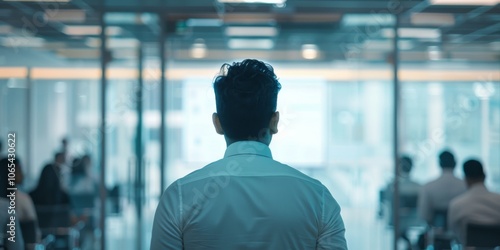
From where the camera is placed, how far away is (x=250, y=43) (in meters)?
8.37

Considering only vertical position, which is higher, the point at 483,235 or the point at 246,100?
the point at 246,100

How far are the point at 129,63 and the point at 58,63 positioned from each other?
2.88 feet

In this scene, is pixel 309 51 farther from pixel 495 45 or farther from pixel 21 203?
pixel 21 203

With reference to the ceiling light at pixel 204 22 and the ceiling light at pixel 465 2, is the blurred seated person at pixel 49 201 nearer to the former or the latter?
the ceiling light at pixel 204 22

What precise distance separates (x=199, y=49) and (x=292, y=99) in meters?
1.15

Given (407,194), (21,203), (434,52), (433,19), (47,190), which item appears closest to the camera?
(21,203)

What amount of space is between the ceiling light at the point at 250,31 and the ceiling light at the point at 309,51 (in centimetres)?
42

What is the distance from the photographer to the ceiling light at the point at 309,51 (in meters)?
8.24

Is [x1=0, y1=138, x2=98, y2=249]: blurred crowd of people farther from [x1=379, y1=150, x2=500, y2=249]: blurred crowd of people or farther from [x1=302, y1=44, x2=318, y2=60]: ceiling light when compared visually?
[x1=379, y1=150, x2=500, y2=249]: blurred crowd of people

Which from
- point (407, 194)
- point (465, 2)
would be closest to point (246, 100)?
point (465, 2)

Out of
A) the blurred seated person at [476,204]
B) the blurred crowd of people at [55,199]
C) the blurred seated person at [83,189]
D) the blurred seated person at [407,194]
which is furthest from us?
the blurred seated person at [83,189]

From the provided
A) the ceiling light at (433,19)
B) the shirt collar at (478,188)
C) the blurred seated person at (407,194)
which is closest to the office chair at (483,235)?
the shirt collar at (478,188)

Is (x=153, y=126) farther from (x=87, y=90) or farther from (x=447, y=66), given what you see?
(x=447, y=66)

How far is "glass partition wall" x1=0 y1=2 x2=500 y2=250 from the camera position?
7.64 meters
